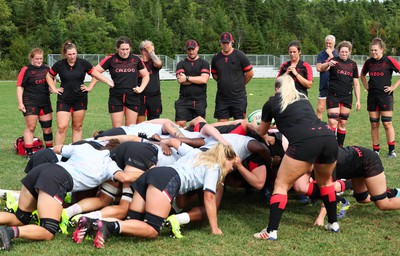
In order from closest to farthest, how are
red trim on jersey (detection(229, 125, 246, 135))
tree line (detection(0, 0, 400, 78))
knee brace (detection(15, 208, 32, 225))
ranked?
1. knee brace (detection(15, 208, 32, 225))
2. red trim on jersey (detection(229, 125, 246, 135))
3. tree line (detection(0, 0, 400, 78))

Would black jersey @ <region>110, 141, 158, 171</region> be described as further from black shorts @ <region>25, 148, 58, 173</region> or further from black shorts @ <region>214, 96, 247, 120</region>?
black shorts @ <region>214, 96, 247, 120</region>

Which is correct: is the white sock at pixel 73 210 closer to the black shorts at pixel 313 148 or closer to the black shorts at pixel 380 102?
the black shorts at pixel 313 148

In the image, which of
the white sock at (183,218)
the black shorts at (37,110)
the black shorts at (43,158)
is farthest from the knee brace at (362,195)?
the black shorts at (37,110)

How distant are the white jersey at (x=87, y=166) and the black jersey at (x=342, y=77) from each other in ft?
19.8

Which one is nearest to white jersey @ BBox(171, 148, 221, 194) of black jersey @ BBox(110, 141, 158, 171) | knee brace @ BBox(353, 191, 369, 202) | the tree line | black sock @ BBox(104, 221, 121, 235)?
black jersey @ BBox(110, 141, 158, 171)

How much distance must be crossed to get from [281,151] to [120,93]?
4.43m

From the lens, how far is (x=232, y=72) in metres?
10.1

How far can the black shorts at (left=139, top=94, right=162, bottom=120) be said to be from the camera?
11.2 m

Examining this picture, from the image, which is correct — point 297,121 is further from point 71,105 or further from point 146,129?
point 71,105

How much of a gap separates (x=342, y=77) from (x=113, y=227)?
6.86m

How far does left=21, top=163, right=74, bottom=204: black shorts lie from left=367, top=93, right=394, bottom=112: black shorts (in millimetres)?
6968

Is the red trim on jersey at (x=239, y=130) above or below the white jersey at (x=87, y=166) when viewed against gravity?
above

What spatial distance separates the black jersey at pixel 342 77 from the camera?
1077cm

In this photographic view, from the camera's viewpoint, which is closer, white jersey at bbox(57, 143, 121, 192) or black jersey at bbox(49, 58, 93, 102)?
white jersey at bbox(57, 143, 121, 192)
